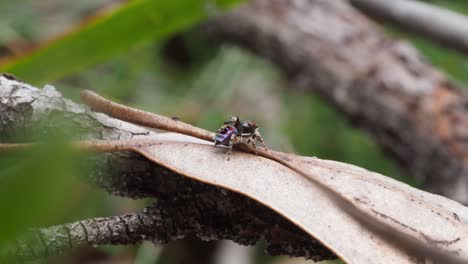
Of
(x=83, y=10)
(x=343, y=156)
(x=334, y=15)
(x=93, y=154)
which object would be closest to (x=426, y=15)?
(x=334, y=15)

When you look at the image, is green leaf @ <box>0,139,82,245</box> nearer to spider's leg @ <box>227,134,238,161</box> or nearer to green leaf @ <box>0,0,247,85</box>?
spider's leg @ <box>227,134,238,161</box>

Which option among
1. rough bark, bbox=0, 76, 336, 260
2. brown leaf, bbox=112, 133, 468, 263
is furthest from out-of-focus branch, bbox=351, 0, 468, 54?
rough bark, bbox=0, 76, 336, 260

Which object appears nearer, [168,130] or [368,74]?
[168,130]

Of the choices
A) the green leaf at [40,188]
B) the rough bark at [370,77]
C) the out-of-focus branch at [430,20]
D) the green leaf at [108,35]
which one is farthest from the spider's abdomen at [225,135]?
the out-of-focus branch at [430,20]

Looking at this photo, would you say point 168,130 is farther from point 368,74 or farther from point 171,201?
point 368,74

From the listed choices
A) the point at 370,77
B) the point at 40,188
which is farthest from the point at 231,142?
the point at 370,77

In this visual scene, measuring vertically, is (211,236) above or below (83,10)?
below

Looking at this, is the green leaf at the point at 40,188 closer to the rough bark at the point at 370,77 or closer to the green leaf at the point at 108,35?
the green leaf at the point at 108,35

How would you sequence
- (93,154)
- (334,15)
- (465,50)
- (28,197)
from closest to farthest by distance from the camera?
(28,197) → (93,154) → (465,50) → (334,15)
